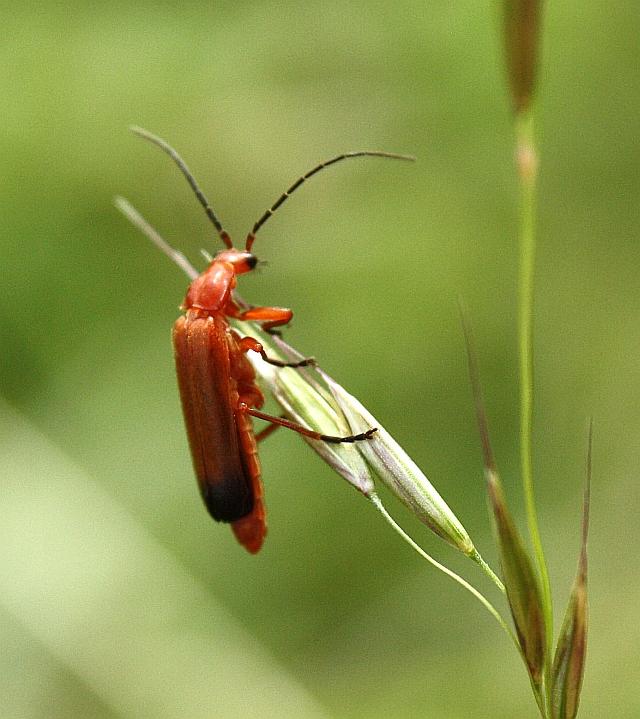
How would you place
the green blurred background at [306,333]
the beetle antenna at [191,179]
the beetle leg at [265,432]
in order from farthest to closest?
the green blurred background at [306,333]
the beetle leg at [265,432]
the beetle antenna at [191,179]

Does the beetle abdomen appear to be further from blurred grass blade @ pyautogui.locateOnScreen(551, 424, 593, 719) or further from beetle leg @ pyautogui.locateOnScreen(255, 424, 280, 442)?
blurred grass blade @ pyautogui.locateOnScreen(551, 424, 593, 719)

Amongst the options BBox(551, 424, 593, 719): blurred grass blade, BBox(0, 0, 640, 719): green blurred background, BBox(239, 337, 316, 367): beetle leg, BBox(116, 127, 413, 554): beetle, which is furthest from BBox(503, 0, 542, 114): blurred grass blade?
BBox(0, 0, 640, 719): green blurred background

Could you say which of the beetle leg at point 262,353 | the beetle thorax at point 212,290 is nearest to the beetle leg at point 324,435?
the beetle leg at point 262,353

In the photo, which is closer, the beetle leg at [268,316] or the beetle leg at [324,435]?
the beetle leg at [324,435]

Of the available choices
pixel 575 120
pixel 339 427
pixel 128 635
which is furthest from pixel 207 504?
pixel 575 120

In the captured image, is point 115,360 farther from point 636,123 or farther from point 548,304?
point 636,123

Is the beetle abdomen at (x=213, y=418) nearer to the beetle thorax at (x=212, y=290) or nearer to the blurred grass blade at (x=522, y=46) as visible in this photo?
the beetle thorax at (x=212, y=290)

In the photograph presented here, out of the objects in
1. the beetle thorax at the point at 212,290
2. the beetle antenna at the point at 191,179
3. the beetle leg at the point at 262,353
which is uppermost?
the beetle antenna at the point at 191,179
